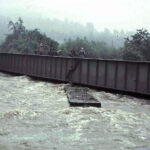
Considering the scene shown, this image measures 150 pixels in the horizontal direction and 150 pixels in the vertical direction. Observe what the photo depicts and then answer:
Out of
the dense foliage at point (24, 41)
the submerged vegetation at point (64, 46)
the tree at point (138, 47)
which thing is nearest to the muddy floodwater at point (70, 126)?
the submerged vegetation at point (64, 46)

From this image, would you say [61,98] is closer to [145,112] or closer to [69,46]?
[145,112]

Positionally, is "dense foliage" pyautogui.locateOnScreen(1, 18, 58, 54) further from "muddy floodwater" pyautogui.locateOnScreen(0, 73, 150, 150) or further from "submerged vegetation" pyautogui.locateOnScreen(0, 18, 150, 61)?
"muddy floodwater" pyautogui.locateOnScreen(0, 73, 150, 150)

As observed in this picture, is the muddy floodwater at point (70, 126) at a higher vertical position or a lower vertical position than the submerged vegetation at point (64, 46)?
lower

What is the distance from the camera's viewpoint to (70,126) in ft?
35.6

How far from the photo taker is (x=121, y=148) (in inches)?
340

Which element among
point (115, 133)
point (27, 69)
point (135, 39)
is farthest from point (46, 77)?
point (135, 39)

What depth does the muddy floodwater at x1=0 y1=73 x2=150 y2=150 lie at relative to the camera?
29.2 feet

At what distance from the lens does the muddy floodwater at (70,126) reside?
8.90 metres

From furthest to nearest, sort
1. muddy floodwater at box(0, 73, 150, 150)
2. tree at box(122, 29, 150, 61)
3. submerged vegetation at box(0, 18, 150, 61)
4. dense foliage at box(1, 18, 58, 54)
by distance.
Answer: dense foliage at box(1, 18, 58, 54), tree at box(122, 29, 150, 61), submerged vegetation at box(0, 18, 150, 61), muddy floodwater at box(0, 73, 150, 150)

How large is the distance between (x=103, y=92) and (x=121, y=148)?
1208 cm

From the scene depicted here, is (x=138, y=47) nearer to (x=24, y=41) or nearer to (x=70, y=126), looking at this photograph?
(x=24, y=41)

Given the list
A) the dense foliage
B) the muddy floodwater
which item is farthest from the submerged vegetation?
the muddy floodwater

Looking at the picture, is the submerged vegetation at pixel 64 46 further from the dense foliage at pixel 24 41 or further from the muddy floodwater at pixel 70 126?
the muddy floodwater at pixel 70 126

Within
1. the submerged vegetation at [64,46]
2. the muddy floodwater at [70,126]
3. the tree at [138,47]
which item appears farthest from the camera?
the tree at [138,47]
